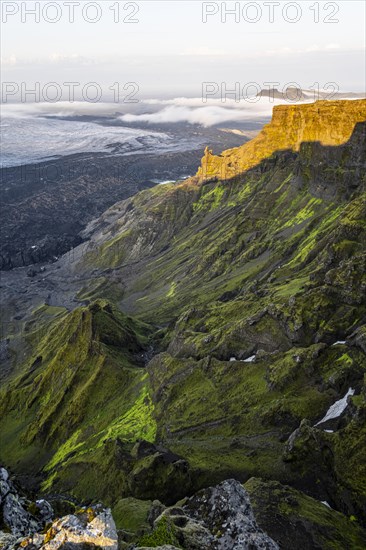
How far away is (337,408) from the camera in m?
87.8

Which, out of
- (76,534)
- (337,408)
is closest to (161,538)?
(76,534)

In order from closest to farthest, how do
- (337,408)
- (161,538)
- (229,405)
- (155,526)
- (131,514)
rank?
(161,538) → (155,526) → (131,514) → (337,408) → (229,405)

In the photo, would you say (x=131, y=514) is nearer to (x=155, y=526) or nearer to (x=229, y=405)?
(x=155, y=526)

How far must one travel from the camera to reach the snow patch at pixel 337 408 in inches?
3401

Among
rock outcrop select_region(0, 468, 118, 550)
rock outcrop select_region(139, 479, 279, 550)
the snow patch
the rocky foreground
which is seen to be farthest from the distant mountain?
rock outcrop select_region(0, 468, 118, 550)

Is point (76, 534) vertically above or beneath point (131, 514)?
above

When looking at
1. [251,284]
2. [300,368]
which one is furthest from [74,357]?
[300,368]

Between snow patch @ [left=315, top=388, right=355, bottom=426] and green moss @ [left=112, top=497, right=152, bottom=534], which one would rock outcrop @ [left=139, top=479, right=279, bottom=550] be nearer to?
green moss @ [left=112, top=497, right=152, bottom=534]

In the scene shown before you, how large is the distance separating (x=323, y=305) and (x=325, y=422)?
3751 centimetres

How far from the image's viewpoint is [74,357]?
16838 cm

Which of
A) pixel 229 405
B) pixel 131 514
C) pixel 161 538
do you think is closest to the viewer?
pixel 161 538

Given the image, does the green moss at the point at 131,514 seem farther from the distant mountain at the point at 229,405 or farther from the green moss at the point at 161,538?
the green moss at the point at 161,538

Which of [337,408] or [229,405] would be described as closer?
[337,408]

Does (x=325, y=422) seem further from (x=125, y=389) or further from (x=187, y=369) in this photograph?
(x=125, y=389)
